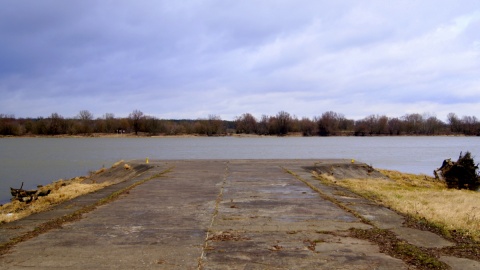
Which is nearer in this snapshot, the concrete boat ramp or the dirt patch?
the concrete boat ramp

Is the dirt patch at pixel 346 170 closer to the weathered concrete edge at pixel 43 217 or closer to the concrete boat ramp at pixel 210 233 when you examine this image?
the concrete boat ramp at pixel 210 233

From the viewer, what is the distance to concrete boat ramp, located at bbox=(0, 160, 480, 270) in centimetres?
588

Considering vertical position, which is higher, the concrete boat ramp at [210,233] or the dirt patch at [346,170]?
the concrete boat ramp at [210,233]

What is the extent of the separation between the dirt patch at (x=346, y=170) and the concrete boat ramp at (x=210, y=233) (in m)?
9.39

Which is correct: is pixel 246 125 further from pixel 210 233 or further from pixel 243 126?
pixel 210 233

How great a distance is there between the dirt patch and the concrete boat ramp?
9388 mm

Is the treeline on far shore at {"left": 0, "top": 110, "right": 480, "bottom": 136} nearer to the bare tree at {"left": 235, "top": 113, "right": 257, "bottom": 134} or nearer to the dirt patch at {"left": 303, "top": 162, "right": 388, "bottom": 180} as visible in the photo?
the bare tree at {"left": 235, "top": 113, "right": 257, "bottom": 134}

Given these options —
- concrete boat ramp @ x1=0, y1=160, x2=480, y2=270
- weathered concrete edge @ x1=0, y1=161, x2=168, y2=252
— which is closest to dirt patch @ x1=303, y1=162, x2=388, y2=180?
concrete boat ramp @ x1=0, y1=160, x2=480, y2=270

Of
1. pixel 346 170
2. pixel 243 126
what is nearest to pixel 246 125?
pixel 243 126

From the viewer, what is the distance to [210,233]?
7.47 metres

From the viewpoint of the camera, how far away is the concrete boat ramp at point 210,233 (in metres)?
5.88

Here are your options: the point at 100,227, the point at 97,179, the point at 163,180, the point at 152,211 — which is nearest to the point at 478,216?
the point at 152,211

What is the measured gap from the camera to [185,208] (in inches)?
396

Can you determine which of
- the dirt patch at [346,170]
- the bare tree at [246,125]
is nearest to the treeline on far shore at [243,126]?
the bare tree at [246,125]
